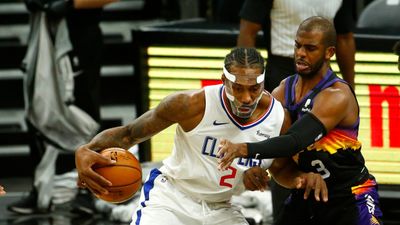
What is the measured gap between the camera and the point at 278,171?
6371mm

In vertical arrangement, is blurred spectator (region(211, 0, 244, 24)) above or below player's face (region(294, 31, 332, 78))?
below

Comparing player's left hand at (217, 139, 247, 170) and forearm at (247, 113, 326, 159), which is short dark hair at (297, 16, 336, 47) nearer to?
forearm at (247, 113, 326, 159)

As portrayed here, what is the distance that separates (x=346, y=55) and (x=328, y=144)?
158 cm

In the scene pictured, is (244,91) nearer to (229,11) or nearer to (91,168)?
(91,168)

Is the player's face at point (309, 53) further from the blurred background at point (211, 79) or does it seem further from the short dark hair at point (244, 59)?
the blurred background at point (211, 79)

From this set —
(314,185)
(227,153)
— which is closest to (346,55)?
(314,185)

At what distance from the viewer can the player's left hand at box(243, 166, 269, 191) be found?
6.00 m

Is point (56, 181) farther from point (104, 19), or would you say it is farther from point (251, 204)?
point (104, 19)

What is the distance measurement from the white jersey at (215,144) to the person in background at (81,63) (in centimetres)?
284

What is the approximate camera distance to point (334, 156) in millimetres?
6250

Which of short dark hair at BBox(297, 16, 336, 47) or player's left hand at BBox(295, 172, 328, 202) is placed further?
short dark hair at BBox(297, 16, 336, 47)

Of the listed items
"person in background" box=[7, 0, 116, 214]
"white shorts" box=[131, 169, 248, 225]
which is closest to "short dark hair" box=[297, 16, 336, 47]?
"white shorts" box=[131, 169, 248, 225]

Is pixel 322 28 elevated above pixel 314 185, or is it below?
above

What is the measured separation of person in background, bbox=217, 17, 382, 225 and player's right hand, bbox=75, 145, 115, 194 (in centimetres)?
104
